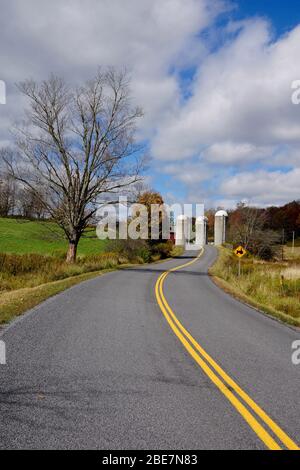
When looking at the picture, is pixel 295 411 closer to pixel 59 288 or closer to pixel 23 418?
pixel 23 418

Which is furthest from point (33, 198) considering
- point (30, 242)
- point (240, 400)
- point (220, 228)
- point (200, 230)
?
point (200, 230)

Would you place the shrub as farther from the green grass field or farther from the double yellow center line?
the double yellow center line

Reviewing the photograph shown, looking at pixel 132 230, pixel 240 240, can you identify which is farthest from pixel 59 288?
pixel 240 240

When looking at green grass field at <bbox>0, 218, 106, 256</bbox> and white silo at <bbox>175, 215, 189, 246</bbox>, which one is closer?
green grass field at <bbox>0, 218, 106, 256</bbox>

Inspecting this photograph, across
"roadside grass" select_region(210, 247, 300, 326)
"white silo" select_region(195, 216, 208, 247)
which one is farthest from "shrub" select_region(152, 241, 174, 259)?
"white silo" select_region(195, 216, 208, 247)

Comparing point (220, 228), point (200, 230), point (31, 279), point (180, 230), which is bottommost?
point (31, 279)

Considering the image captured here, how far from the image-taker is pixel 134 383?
531 cm

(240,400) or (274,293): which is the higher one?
(240,400)

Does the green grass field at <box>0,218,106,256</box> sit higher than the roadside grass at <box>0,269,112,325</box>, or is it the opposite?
the green grass field at <box>0,218,106,256</box>

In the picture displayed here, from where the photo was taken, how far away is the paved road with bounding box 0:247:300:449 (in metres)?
3.85

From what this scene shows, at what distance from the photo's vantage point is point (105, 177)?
1093 inches

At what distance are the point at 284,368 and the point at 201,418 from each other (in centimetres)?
273

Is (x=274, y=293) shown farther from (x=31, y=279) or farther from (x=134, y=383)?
(x=134, y=383)
